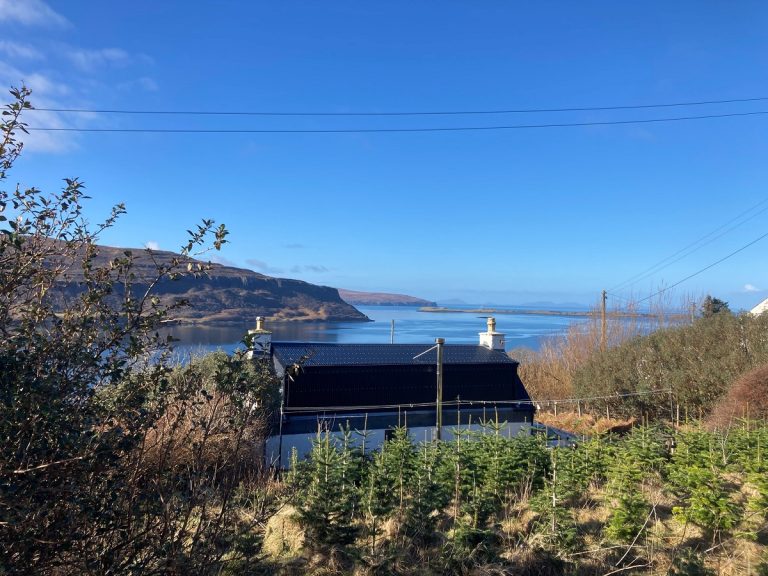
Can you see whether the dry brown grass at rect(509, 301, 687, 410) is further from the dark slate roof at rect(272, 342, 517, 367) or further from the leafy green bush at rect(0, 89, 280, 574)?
the leafy green bush at rect(0, 89, 280, 574)

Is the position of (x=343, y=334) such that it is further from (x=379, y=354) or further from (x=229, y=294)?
(x=379, y=354)

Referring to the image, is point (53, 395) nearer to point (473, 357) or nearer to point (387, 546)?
point (387, 546)

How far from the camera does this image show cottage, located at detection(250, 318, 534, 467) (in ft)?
38.0

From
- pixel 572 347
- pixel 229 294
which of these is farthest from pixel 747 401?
pixel 229 294

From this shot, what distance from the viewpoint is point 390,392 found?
1312 centimetres

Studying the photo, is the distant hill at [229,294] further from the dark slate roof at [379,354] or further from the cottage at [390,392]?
the cottage at [390,392]

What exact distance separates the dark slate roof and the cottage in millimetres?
25

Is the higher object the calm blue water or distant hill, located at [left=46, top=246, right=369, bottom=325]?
distant hill, located at [left=46, top=246, right=369, bottom=325]

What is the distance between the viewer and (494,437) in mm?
5684

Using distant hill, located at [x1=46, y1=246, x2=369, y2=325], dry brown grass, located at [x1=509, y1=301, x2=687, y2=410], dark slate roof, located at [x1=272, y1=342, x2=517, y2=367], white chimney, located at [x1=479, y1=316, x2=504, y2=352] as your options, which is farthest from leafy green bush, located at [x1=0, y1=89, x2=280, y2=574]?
dry brown grass, located at [x1=509, y1=301, x2=687, y2=410]

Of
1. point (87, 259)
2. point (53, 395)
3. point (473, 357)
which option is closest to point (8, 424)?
point (53, 395)

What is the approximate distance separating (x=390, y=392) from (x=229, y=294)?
18.4 meters

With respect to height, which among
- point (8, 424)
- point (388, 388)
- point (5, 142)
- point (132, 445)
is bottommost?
point (388, 388)

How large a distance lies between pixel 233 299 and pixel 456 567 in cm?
2654
